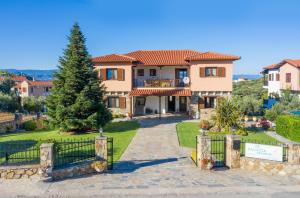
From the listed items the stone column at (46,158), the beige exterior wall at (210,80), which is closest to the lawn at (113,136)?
the stone column at (46,158)

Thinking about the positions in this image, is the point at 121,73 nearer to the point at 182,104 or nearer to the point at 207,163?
the point at 182,104

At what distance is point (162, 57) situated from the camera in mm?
34531

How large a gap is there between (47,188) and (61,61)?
1567 cm

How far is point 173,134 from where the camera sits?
2292cm

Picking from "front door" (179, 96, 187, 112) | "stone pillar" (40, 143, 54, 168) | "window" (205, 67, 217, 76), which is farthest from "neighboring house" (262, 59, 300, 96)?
"stone pillar" (40, 143, 54, 168)

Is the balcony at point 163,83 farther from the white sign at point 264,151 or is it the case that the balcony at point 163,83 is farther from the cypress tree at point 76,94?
the white sign at point 264,151

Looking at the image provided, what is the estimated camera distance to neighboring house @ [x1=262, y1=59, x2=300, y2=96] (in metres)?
38.4

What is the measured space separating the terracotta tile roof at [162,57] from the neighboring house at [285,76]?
43.9ft

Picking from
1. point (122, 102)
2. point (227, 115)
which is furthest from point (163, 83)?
point (227, 115)

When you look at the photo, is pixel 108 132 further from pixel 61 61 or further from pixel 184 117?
pixel 184 117

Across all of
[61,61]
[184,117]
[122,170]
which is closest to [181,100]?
[184,117]

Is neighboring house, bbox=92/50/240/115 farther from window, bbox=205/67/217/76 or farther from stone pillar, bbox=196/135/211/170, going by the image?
stone pillar, bbox=196/135/211/170

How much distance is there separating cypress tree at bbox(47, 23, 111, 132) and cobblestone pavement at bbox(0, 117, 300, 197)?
27.0 ft

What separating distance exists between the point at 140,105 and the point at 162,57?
6330mm
